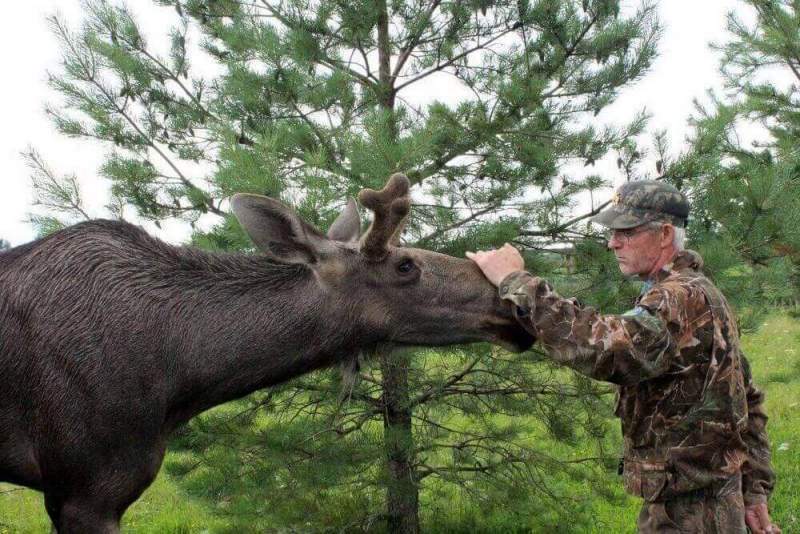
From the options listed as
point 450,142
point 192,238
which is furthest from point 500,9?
point 192,238

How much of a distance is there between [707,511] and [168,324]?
244 centimetres

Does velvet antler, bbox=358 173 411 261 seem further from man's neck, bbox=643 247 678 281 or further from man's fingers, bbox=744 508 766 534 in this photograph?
man's fingers, bbox=744 508 766 534

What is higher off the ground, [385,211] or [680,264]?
[385,211]

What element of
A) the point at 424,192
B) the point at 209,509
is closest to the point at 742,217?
the point at 424,192

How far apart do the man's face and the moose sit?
1.85 feet

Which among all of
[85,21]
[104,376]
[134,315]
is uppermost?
[85,21]

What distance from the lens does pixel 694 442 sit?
3316 millimetres

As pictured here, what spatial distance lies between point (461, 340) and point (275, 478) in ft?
7.83

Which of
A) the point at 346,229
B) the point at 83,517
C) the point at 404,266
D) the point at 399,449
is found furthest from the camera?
the point at 399,449

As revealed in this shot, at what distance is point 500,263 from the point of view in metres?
3.69

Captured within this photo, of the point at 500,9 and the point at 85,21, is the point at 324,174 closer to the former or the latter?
the point at 500,9

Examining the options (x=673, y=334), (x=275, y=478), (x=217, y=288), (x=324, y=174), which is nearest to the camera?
(x=673, y=334)

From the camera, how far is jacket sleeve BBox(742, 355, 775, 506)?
3.66 m

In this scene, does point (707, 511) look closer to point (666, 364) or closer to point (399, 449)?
point (666, 364)
